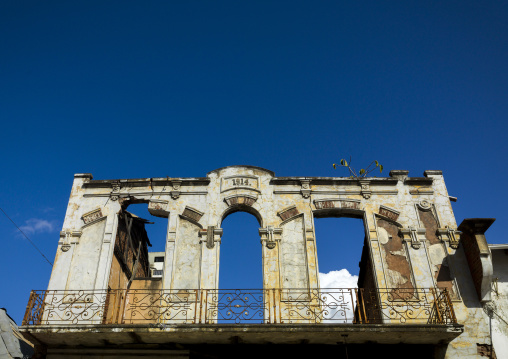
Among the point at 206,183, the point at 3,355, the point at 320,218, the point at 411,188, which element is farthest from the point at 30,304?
the point at 411,188

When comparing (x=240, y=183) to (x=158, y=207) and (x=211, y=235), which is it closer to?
(x=211, y=235)

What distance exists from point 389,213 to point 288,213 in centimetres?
295

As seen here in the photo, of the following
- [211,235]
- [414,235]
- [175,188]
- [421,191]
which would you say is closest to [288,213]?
[211,235]

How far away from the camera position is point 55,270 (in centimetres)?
1311

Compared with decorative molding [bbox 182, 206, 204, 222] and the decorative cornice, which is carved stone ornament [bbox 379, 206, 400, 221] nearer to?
the decorative cornice

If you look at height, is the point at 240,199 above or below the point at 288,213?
above

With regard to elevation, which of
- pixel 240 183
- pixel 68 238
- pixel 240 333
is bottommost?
pixel 240 333

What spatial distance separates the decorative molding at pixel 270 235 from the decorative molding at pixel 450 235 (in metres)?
4.55

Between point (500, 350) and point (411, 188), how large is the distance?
4978 mm

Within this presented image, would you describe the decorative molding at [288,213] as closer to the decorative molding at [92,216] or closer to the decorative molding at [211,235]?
the decorative molding at [211,235]

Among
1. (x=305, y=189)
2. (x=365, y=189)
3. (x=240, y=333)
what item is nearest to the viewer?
(x=240, y=333)

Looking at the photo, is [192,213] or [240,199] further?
[240,199]

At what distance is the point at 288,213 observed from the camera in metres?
14.1

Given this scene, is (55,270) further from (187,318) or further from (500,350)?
(500,350)
